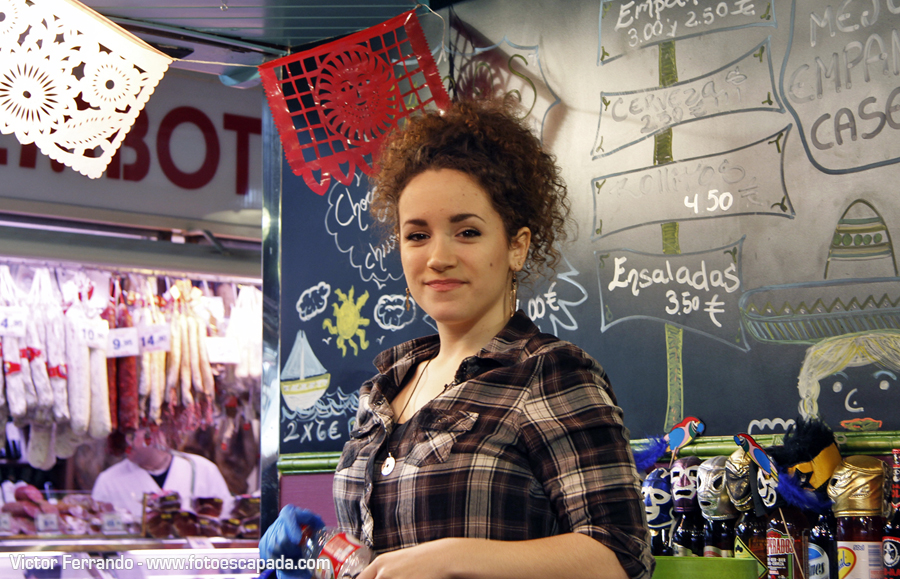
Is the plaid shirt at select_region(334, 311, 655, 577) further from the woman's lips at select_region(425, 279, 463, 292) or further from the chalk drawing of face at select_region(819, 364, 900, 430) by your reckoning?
the chalk drawing of face at select_region(819, 364, 900, 430)

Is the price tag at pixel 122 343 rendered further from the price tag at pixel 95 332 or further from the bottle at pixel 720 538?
the bottle at pixel 720 538

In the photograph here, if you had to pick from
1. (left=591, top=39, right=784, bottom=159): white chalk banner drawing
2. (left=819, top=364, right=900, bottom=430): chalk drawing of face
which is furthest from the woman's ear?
(left=591, top=39, right=784, bottom=159): white chalk banner drawing

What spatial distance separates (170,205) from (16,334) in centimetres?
101

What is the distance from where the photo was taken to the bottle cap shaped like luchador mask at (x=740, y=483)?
202 centimetres

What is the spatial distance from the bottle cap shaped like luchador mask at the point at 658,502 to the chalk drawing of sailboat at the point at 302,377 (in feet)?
5.25

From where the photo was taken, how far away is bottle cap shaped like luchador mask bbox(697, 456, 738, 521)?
81.1 inches

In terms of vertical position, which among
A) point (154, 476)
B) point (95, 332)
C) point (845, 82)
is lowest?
point (154, 476)

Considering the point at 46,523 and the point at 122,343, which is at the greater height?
the point at 122,343

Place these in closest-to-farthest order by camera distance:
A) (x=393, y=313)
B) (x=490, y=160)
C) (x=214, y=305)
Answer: (x=490, y=160)
(x=393, y=313)
(x=214, y=305)

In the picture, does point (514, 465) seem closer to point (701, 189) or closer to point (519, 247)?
point (519, 247)

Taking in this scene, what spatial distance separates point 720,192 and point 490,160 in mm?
1359

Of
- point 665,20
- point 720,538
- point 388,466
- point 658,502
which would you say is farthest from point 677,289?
point 388,466

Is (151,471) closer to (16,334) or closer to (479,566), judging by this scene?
(16,334)

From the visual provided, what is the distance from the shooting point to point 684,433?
7.84ft
